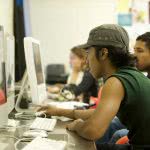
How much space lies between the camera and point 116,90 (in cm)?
126

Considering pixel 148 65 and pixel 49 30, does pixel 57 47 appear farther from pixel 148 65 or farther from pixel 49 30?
pixel 148 65

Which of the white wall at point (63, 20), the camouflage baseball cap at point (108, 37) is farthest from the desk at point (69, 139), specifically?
the white wall at point (63, 20)

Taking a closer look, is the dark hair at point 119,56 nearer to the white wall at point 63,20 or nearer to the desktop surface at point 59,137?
the desktop surface at point 59,137

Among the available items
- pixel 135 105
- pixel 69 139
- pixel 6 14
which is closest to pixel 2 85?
pixel 69 139

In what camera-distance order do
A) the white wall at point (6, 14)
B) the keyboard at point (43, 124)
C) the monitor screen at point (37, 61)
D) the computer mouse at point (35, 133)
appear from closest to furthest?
the computer mouse at point (35, 133) → the keyboard at point (43, 124) → the monitor screen at point (37, 61) → the white wall at point (6, 14)

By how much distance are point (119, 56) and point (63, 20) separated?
13.7 ft

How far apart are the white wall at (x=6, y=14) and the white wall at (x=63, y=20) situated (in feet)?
5.84

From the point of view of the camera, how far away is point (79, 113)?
178 cm

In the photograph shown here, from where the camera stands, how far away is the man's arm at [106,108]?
124 centimetres

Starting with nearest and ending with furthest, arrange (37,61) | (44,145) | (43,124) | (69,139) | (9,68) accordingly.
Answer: (44,145)
(69,139)
(43,124)
(9,68)
(37,61)

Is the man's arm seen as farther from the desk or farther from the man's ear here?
the man's ear

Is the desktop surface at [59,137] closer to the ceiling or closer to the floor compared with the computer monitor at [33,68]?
closer to the floor

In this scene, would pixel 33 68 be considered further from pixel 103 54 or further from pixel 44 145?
pixel 44 145

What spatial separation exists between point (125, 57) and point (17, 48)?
6.70ft
